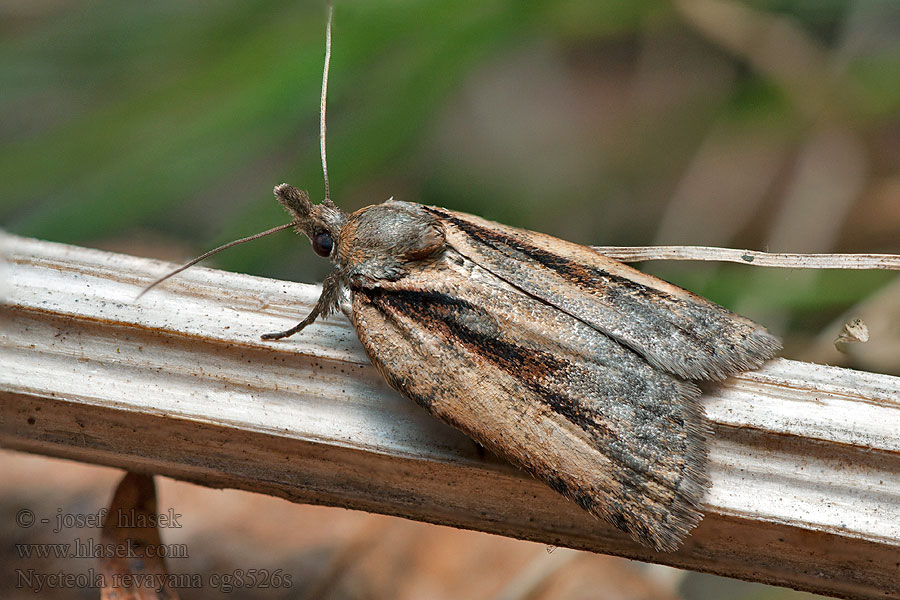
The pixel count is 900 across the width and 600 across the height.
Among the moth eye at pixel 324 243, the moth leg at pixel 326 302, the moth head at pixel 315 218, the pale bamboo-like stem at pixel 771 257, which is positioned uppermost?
the pale bamboo-like stem at pixel 771 257

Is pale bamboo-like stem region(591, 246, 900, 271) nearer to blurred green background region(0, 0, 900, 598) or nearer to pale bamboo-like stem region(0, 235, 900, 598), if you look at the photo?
pale bamboo-like stem region(0, 235, 900, 598)

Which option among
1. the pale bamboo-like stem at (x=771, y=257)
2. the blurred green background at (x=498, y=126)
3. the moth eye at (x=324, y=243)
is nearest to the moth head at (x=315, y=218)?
the moth eye at (x=324, y=243)

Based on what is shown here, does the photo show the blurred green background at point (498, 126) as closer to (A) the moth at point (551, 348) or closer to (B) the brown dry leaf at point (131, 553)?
(A) the moth at point (551, 348)

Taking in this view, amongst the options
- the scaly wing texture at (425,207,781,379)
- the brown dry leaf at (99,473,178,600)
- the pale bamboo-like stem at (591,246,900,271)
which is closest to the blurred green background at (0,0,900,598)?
the pale bamboo-like stem at (591,246,900,271)

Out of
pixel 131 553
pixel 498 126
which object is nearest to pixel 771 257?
pixel 131 553

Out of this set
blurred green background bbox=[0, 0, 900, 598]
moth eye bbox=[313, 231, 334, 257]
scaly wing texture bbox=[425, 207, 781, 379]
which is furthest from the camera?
blurred green background bbox=[0, 0, 900, 598]

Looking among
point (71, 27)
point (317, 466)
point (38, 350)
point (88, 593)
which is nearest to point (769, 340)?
point (317, 466)
